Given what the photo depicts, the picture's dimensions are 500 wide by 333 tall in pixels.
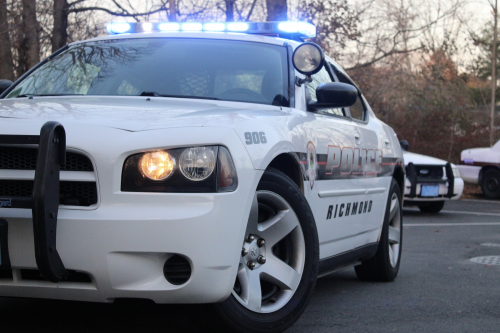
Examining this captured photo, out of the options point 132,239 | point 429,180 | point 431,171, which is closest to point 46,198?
point 132,239

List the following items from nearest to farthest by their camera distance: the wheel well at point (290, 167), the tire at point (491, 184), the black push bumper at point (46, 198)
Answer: the black push bumper at point (46, 198), the wheel well at point (290, 167), the tire at point (491, 184)

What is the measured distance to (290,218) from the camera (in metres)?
3.49

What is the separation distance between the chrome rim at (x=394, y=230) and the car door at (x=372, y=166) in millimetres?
333

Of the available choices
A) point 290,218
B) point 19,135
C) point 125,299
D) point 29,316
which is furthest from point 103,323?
point 19,135

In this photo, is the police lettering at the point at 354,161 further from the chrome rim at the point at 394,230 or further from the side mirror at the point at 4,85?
the side mirror at the point at 4,85

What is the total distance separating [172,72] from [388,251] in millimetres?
2421

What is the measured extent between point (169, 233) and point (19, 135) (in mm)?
703

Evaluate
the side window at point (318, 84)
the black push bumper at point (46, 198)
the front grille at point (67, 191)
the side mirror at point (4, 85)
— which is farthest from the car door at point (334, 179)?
the side mirror at point (4, 85)

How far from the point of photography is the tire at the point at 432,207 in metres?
13.9

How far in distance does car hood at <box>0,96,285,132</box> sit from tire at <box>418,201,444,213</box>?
1054 cm

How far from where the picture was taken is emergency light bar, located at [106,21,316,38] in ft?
16.5

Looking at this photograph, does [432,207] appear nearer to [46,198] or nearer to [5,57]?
[5,57]

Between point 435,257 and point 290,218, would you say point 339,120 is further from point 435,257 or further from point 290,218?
point 435,257

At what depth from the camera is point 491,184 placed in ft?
57.1
